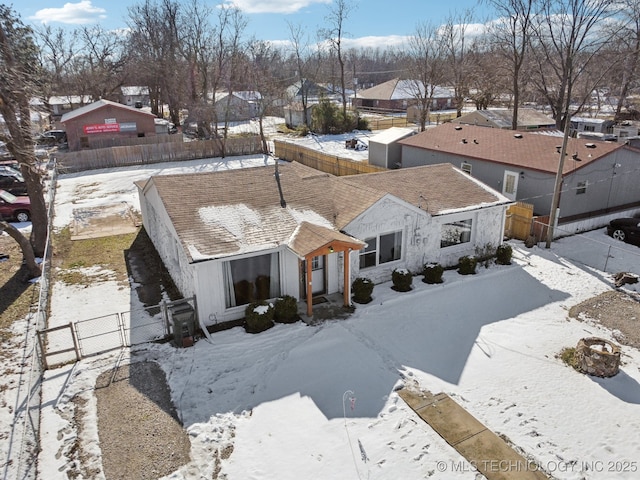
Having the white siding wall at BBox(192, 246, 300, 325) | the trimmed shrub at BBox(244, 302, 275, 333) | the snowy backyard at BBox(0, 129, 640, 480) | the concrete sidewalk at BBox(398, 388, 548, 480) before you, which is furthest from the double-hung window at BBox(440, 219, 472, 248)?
the concrete sidewalk at BBox(398, 388, 548, 480)

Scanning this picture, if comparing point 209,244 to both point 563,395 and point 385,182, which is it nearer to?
point 385,182

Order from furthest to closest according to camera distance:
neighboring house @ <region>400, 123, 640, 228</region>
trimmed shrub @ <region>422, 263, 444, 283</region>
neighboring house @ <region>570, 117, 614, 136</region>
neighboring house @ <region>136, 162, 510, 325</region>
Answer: neighboring house @ <region>570, 117, 614, 136</region> → neighboring house @ <region>400, 123, 640, 228</region> → trimmed shrub @ <region>422, 263, 444, 283</region> → neighboring house @ <region>136, 162, 510, 325</region>

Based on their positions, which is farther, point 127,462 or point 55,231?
point 55,231

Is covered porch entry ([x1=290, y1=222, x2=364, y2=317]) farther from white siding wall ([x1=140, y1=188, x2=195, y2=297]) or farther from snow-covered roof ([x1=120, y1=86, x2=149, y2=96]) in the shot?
snow-covered roof ([x1=120, y1=86, x2=149, y2=96])

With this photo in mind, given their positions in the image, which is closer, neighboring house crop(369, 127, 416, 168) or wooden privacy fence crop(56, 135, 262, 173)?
neighboring house crop(369, 127, 416, 168)

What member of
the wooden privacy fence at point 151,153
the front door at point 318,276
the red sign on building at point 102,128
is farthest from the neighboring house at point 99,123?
the front door at point 318,276

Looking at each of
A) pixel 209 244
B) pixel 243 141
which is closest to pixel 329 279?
pixel 209 244

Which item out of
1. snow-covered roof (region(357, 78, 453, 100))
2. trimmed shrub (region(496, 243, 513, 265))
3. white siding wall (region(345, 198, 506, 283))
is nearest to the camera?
white siding wall (region(345, 198, 506, 283))
